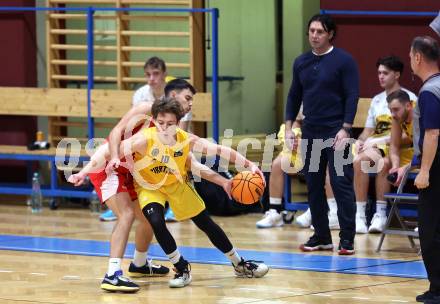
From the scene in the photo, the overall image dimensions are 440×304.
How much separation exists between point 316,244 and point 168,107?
7.54ft

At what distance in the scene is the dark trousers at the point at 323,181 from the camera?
8914mm

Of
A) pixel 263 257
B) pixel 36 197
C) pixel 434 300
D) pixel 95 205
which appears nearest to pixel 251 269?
pixel 263 257

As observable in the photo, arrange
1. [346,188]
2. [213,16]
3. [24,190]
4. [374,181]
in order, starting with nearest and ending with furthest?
1. [346,188]
2. [374,181]
3. [213,16]
4. [24,190]

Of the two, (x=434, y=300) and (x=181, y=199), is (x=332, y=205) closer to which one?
(x=181, y=199)

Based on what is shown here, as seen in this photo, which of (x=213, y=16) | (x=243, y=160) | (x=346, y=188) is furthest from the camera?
(x=213, y=16)

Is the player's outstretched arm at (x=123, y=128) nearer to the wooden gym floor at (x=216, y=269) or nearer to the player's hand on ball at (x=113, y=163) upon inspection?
the player's hand on ball at (x=113, y=163)

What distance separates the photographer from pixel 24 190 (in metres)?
12.0

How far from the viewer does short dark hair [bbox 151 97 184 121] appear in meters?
7.47

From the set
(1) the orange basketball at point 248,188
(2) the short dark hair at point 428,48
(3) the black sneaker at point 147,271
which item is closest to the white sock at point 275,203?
(3) the black sneaker at point 147,271

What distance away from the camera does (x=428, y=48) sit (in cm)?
672

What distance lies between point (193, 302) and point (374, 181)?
3.83 meters

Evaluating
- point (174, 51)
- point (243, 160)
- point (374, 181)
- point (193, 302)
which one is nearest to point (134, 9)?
point (174, 51)

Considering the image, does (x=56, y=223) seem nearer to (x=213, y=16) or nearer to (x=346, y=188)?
(x=213, y=16)

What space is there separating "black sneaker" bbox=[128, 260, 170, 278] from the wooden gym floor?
0.12m
